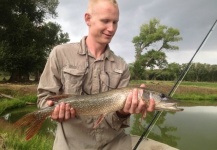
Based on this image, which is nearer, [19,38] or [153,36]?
[19,38]

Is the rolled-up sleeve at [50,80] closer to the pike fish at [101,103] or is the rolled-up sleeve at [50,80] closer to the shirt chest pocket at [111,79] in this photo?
the pike fish at [101,103]

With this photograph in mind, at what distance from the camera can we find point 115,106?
2.83 meters

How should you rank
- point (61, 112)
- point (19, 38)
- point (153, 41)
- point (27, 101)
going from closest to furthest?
1. point (61, 112)
2. point (27, 101)
3. point (19, 38)
4. point (153, 41)

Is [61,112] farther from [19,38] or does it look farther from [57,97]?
[19,38]

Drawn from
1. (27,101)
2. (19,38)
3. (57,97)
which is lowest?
(27,101)

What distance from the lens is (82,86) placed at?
286 centimetres

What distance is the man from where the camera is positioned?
8.68 ft

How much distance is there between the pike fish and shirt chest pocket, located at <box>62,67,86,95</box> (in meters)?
0.07

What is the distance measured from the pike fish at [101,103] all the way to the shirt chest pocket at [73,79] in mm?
72

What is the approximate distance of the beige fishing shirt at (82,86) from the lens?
264cm

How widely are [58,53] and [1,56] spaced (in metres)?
24.4

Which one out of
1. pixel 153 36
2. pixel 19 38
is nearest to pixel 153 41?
pixel 153 36

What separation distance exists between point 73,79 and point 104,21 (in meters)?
0.67

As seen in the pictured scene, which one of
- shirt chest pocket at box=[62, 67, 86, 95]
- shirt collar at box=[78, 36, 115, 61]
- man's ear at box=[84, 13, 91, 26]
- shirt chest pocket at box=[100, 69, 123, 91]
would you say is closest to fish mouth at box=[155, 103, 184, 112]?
shirt chest pocket at box=[100, 69, 123, 91]
